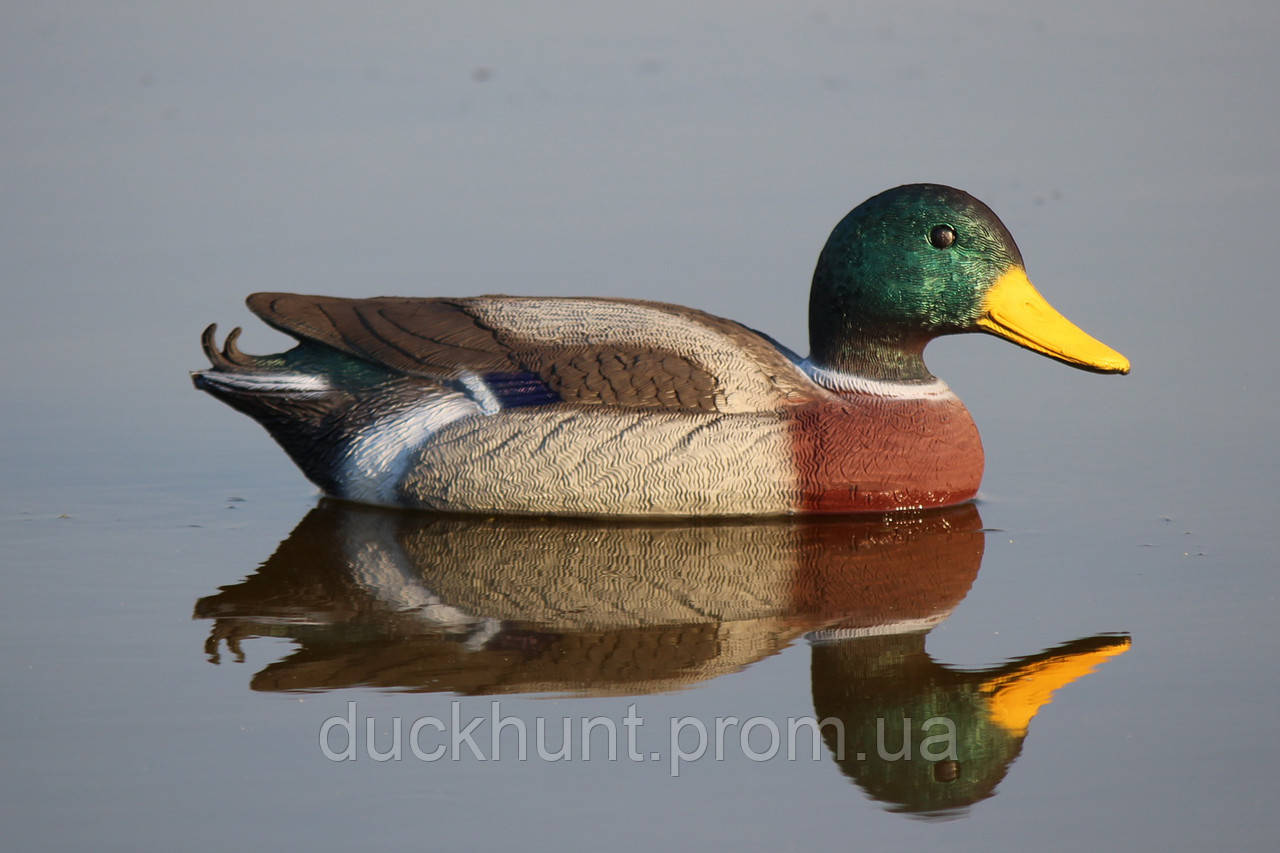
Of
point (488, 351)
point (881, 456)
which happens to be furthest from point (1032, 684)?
point (488, 351)

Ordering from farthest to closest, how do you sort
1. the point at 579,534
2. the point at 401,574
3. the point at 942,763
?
1. the point at 579,534
2. the point at 401,574
3. the point at 942,763

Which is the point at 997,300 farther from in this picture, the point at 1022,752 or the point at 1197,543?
the point at 1022,752

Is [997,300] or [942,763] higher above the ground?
[997,300]

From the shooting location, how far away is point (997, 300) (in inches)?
402

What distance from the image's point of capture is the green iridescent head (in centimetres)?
1015

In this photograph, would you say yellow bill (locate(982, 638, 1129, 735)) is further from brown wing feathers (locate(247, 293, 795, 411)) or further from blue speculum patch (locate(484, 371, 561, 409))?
blue speculum patch (locate(484, 371, 561, 409))

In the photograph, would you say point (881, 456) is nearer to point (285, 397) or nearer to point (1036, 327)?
point (1036, 327)

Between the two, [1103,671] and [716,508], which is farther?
→ [716,508]

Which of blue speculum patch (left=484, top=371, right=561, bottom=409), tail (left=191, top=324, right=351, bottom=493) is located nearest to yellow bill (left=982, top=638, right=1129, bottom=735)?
blue speculum patch (left=484, top=371, right=561, bottom=409)

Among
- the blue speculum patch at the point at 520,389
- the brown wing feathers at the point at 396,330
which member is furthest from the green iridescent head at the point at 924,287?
the brown wing feathers at the point at 396,330

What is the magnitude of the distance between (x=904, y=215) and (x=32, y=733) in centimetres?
509

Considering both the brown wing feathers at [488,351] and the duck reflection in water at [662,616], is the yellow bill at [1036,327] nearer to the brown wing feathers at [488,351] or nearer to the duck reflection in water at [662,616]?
the duck reflection in water at [662,616]

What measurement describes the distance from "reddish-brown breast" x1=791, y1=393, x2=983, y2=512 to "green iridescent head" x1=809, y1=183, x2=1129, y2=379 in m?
0.32

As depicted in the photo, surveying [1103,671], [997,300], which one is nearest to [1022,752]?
[1103,671]
